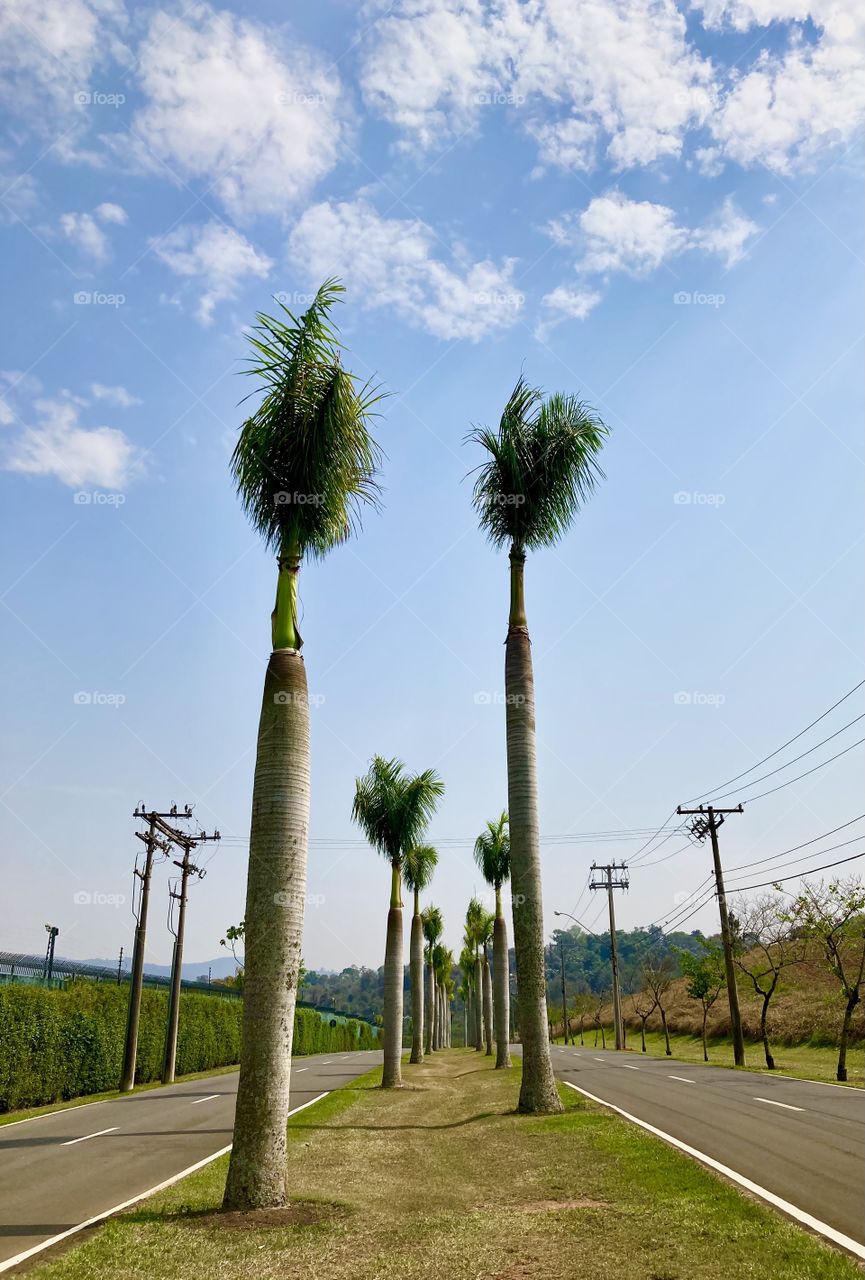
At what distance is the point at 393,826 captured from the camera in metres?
29.9

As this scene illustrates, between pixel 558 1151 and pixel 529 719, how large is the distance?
848cm

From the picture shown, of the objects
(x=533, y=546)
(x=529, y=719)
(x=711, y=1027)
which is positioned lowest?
(x=711, y=1027)

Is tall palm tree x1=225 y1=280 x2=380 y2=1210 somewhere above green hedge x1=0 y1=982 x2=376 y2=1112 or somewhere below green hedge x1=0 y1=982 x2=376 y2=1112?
above

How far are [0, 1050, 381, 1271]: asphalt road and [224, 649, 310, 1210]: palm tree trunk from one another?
6.94ft

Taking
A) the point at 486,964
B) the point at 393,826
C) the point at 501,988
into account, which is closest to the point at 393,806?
the point at 393,826

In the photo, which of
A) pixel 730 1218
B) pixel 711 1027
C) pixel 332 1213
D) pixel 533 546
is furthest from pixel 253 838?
pixel 711 1027

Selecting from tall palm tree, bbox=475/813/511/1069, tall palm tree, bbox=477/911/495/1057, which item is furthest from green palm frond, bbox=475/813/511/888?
tall palm tree, bbox=477/911/495/1057

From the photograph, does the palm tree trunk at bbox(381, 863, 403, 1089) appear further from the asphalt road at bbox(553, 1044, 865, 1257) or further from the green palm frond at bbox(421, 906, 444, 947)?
the green palm frond at bbox(421, 906, 444, 947)

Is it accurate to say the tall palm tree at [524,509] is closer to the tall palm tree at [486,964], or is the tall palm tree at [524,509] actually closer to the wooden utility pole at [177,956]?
the wooden utility pole at [177,956]

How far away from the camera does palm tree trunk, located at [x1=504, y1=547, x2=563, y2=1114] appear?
1742 centimetres

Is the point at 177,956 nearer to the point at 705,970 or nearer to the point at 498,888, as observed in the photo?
the point at 498,888

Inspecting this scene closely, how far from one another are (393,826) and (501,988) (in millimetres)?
12786

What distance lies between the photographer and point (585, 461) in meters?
20.6

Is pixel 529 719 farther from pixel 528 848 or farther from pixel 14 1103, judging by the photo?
pixel 14 1103
